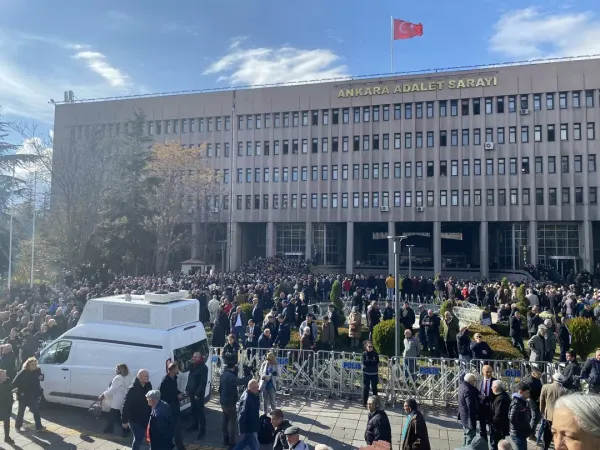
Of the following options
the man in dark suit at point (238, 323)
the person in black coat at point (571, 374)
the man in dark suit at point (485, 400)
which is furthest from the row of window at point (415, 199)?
the man in dark suit at point (485, 400)

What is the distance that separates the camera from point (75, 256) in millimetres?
30953

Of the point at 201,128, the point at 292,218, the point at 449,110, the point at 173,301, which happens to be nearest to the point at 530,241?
the point at 449,110

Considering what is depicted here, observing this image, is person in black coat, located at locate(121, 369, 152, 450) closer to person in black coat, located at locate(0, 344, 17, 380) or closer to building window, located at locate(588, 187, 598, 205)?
person in black coat, located at locate(0, 344, 17, 380)

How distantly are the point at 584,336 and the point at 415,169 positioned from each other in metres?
32.2

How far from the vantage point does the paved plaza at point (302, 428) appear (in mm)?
8188

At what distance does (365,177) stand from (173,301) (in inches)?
1465

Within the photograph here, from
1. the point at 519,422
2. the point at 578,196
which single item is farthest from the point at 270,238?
the point at 519,422

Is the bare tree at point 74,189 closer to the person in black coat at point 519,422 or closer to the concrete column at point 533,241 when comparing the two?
the person in black coat at point 519,422

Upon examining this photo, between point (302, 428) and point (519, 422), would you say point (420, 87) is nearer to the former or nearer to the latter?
point (302, 428)

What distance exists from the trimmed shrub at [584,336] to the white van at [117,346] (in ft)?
36.2

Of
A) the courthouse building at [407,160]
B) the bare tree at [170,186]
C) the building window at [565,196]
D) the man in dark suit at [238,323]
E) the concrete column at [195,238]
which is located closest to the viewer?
the man in dark suit at [238,323]

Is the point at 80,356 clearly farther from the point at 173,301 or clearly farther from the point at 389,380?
the point at 389,380

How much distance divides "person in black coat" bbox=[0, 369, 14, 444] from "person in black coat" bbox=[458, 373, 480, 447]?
8084mm

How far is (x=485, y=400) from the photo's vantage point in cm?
768
